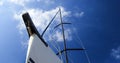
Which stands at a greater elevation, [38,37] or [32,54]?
[38,37]

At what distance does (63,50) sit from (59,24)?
2196mm

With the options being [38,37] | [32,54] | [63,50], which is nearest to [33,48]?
[32,54]

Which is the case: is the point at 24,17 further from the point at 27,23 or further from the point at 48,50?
the point at 48,50

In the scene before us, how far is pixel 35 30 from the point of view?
8805 mm

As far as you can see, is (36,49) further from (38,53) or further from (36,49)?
(38,53)

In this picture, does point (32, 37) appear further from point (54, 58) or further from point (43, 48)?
point (54, 58)

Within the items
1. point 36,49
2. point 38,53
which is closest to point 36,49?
point 36,49

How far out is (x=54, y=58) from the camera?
8867 millimetres

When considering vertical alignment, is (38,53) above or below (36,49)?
below

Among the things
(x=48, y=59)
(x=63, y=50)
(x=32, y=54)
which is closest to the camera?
(x=32, y=54)

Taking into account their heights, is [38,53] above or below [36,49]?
below

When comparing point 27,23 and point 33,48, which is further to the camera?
point 27,23

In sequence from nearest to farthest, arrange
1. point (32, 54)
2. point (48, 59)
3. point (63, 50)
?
1. point (32, 54)
2. point (48, 59)
3. point (63, 50)

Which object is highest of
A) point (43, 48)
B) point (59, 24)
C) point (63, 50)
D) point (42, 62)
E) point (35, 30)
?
point (59, 24)
